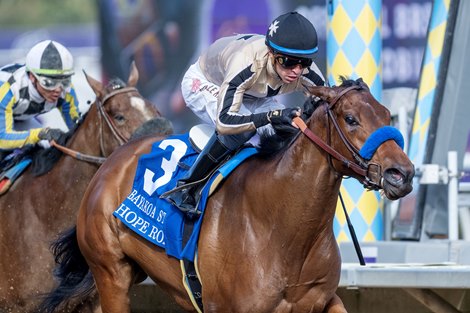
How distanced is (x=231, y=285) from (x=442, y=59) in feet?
10.9

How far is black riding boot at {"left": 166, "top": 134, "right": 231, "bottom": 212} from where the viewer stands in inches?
219

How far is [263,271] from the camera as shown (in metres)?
5.13

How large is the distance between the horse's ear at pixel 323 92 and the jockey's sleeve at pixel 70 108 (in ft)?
10.7

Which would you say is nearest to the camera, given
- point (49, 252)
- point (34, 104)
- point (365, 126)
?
point (365, 126)

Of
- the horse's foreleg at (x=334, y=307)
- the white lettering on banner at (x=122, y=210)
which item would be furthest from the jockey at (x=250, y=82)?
the horse's foreleg at (x=334, y=307)

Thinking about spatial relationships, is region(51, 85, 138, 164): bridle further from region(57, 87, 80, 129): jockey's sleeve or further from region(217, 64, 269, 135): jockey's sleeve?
region(217, 64, 269, 135): jockey's sleeve

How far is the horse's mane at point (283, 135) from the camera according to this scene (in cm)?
510

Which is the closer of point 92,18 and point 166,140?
point 166,140

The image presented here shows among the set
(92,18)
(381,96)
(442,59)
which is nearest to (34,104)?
(92,18)

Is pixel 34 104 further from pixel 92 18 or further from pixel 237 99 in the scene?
pixel 237 99

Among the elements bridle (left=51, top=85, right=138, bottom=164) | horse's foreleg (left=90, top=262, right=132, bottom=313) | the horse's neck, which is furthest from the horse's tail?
the horse's neck

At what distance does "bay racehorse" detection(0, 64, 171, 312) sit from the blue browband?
2788 mm

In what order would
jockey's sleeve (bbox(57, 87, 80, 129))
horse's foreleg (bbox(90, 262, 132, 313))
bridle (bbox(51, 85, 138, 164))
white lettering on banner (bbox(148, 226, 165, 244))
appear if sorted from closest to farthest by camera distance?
1. white lettering on banner (bbox(148, 226, 165, 244))
2. horse's foreleg (bbox(90, 262, 132, 313))
3. bridle (bbox(51, 85, 138, 164))
4. jockey's sleeve (bbox(57, 87, 80, 129))

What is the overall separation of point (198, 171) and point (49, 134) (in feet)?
6.88
